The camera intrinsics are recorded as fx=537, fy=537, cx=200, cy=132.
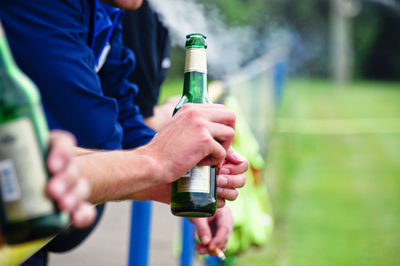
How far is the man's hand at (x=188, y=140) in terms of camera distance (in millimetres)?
1137

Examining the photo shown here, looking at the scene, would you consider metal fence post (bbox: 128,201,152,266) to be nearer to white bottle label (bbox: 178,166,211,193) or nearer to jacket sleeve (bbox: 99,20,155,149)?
jacket sleeve (bbox: 99,20,155,149)

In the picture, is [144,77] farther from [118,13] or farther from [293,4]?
[293,4]

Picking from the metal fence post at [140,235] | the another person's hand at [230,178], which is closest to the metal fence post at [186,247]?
the metal fence post at [140,235]

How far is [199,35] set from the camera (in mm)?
1457

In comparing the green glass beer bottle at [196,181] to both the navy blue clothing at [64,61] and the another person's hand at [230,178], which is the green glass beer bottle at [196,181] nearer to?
the another person's hand at [230,178]

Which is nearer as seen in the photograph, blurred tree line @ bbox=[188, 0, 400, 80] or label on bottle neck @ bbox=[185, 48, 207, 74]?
label on bottle neck @ bbox=[185, 48, 207, 74]

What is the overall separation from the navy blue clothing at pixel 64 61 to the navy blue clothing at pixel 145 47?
0.71 metres

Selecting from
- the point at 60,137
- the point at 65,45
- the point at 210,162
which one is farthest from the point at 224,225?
the point at 60,137

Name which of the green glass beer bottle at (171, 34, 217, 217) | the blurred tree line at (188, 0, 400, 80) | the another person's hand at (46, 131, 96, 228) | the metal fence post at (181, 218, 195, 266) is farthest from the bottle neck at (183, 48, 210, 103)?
the blurred tree line at (188, 0, 400, 80)

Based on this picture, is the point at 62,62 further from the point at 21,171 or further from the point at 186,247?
the point at 186,247

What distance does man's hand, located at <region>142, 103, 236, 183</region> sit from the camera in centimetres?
114

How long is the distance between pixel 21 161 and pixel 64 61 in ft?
1.84

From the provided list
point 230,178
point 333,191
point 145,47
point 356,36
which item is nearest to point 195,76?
point 230,178

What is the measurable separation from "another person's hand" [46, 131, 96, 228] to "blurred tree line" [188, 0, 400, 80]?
30.3 metres
